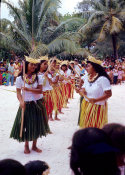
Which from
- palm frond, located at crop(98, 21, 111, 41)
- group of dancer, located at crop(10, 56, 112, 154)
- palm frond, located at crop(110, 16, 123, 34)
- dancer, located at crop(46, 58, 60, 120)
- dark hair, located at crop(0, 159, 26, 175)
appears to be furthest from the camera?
palm frond, located at crop(98, 21, 111, 41)

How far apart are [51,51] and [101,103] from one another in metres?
14.2

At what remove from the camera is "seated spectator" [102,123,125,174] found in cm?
162

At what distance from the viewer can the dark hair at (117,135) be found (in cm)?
163

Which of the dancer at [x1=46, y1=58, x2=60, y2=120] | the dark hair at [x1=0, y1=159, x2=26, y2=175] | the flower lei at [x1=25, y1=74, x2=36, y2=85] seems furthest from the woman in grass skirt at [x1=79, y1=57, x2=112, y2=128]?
the dark hair at [x1=0, y1=159, x2=26, y2=175]

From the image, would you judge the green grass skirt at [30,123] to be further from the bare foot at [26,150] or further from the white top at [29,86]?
the bare foot at [26,150]

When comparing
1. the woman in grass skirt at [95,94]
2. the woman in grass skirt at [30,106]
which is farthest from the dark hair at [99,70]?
the woman in grass skirt at [30,106]

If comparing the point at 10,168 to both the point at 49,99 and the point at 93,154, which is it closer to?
the point at 93,154

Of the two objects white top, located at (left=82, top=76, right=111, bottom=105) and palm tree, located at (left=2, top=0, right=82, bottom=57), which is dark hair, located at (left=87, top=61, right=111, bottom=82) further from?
palm tree, located at (left=2, top=0, right=82, bottom=57)

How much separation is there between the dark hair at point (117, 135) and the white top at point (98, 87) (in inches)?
86.6

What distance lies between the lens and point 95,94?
400 cm

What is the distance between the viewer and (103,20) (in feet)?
77.9

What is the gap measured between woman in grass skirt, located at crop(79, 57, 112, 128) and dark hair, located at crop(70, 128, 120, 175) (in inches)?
97.4

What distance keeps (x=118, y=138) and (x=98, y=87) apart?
92.6 inches

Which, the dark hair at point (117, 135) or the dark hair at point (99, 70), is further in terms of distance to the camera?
the dark hair at point (99, 70)
